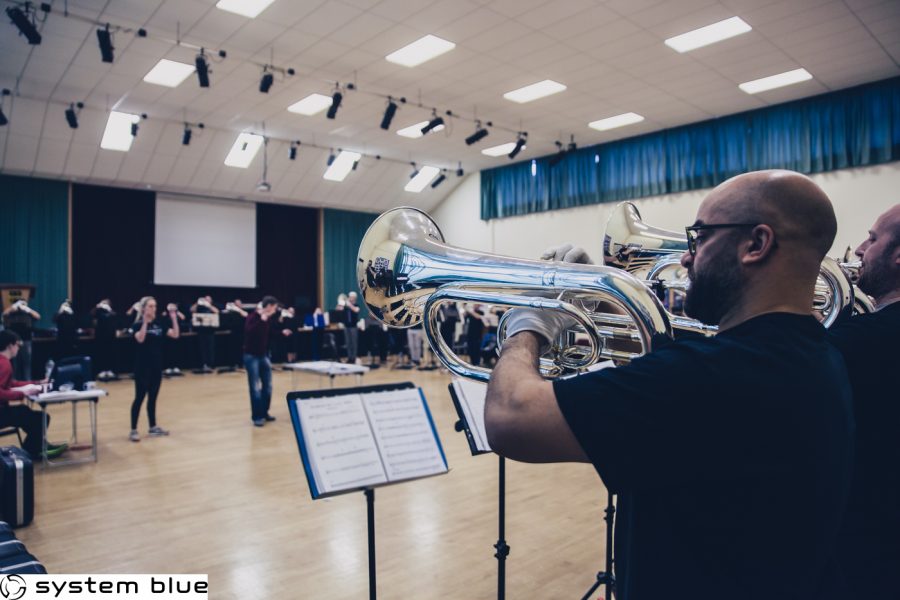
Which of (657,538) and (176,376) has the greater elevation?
(657,538)

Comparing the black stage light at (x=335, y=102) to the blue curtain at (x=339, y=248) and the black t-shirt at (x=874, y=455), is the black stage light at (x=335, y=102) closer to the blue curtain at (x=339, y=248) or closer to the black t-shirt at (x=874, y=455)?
the blue curtain at (x=339, y=248)

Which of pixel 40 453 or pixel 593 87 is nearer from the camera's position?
pixel 40 453

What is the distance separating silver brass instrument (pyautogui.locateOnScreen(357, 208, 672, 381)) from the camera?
102 cm

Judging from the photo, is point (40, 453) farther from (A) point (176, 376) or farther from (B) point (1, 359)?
(A) point (176, 376)

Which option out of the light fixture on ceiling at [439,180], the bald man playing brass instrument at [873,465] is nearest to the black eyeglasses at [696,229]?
the bald man playing brass instrument at [873,465]

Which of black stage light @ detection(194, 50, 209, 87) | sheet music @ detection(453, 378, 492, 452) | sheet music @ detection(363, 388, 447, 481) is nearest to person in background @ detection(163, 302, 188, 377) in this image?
black stage light @ detection(194, 50, 209, 87)

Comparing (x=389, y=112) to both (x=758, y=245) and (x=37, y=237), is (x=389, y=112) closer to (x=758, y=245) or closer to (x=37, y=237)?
(x=37, y=237)

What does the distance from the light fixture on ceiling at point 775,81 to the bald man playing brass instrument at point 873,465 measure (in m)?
9.22

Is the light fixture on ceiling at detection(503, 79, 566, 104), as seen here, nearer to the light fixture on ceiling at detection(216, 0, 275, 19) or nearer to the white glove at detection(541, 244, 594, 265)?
the light fixture on ceiling at detection(216, 0, 275, 19)

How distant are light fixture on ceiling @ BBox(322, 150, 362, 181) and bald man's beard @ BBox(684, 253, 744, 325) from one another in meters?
13.4

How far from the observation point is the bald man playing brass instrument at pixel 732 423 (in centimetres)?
82

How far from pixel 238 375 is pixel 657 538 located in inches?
460

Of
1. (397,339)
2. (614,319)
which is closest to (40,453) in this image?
(614,319)

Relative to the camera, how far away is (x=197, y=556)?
333cm
